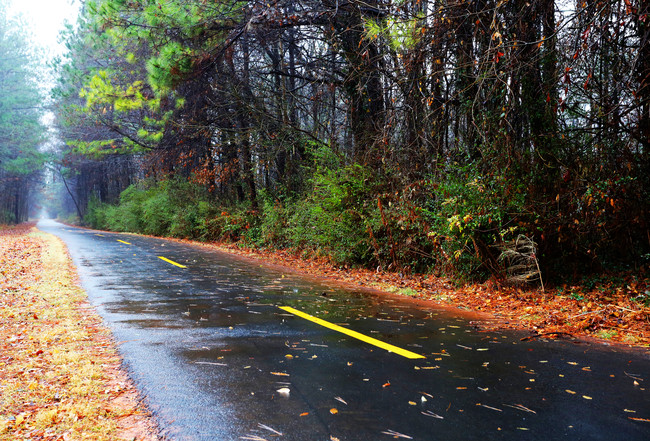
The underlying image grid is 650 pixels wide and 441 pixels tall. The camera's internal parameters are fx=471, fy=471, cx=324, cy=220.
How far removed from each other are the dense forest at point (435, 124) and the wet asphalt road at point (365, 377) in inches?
119

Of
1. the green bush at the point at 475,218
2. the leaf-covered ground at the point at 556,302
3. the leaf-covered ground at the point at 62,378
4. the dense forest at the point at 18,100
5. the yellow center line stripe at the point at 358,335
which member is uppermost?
the dense forest at the point at 18,100

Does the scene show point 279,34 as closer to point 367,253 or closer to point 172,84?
point 172,84

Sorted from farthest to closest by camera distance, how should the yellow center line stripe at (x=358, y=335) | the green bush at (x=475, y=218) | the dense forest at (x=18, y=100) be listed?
the dense forest at (x=18, y=100), the green bush at (x=475, y=218), the yellow center line stripe at (x=358, y=335)

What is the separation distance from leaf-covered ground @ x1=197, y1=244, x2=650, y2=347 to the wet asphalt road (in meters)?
0.59

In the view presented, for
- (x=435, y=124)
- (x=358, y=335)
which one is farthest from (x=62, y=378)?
(x=435, y=124)

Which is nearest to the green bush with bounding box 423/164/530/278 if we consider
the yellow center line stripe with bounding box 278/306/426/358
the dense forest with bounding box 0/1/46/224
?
the yellow center line stripe with bounding box 278/306/426/358

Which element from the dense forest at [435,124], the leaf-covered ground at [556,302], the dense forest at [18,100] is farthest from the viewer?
the dense forest at [18,100]

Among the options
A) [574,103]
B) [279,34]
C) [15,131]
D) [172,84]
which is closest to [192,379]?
[574,103]

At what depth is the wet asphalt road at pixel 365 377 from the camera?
3027 millimetres

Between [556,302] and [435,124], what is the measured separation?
502 centimetres

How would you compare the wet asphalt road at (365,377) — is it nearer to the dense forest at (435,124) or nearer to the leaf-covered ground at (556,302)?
the leaf-covered ground at (556,302)

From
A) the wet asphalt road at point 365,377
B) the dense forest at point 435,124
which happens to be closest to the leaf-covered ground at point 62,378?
the wet asphalt road at point 365,377

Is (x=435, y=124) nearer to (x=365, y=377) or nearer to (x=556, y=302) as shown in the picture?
(x=556, y=302)

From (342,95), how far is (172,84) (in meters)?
5.46
